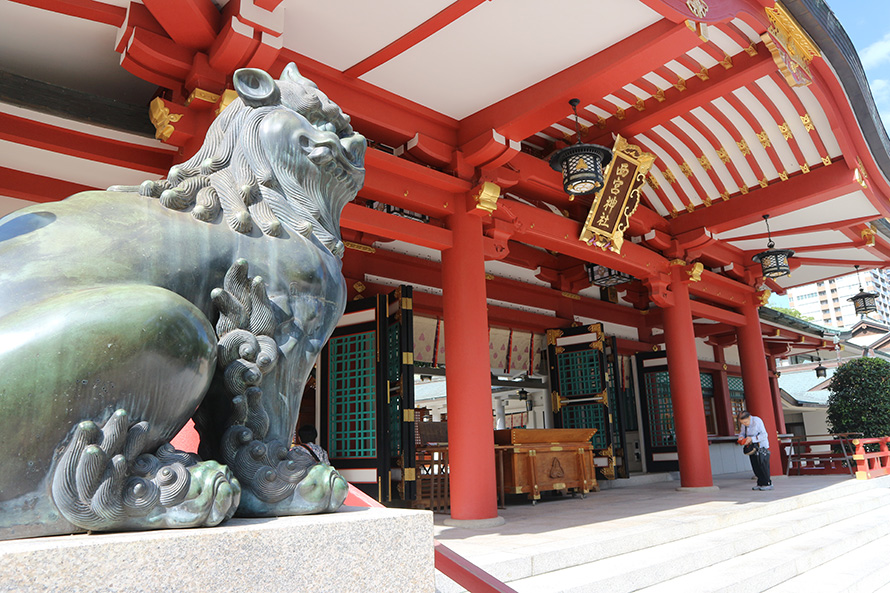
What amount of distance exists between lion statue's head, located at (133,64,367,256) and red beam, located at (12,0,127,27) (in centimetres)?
288

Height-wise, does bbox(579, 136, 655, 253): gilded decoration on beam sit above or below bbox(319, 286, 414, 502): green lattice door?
above

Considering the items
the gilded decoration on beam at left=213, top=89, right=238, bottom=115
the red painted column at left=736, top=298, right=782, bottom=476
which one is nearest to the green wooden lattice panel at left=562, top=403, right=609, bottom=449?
the red painted column at left=736, top=298, right=782, bottom=476

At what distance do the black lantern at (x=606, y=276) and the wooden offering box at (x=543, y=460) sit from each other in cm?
211

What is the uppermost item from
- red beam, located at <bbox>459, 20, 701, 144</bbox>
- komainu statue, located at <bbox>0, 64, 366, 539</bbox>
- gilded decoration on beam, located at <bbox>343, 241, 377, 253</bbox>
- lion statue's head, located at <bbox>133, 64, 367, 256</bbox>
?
red beam, located at <bbox>459, 20, 701, 144</bbox>

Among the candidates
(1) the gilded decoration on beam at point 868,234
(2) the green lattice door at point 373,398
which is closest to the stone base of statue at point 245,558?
(2) the green lattice door at point 373,398

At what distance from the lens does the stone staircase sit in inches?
139

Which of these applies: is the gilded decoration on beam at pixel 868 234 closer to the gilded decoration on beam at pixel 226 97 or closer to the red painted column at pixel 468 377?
the red painted column at pixel 468 377

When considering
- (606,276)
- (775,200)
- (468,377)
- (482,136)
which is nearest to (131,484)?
(468,377)

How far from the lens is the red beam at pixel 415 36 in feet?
12.6

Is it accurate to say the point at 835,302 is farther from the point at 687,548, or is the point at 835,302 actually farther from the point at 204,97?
the point at 204,97

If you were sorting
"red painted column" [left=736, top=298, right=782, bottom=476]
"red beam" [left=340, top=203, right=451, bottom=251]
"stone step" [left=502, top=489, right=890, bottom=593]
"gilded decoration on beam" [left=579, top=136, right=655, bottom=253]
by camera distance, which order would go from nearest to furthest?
"stone step" [left=502, top=489, right=890, bottom=593] → "red beam" [left=340, top=203, right=451, bottom=251] → "gilded decoration on beam" [left=579, top=136, right=655, bottom=253] → "red painted column" [left=736, top=298, right=782, bottom=476]

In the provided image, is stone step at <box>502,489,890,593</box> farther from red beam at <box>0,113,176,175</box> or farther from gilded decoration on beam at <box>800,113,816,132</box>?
gilded decoration on beam at <box>800,113,816,132</box>

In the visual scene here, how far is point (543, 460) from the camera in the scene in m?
7.32

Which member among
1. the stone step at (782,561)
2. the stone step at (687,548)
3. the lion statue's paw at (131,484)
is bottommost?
the stone step at (782,561)
